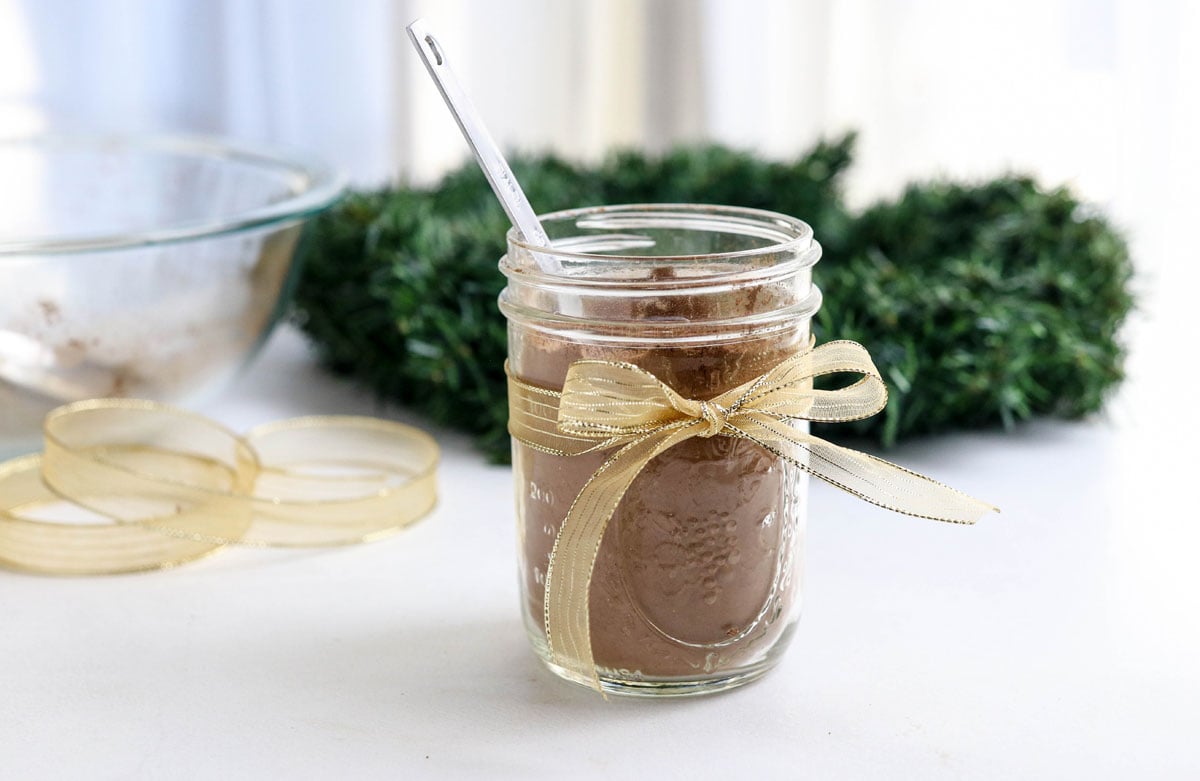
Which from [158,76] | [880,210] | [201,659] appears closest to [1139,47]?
[880,210]

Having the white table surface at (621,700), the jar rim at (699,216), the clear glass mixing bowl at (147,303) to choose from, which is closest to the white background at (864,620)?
the white table surface at (621,700)

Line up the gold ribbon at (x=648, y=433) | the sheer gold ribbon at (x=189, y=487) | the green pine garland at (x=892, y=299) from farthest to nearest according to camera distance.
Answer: the green pine garland at (x=892, y=299) → the sheer gold ribbon at (x=189, y=487) → the gold ribbon at (x=648, y=433)

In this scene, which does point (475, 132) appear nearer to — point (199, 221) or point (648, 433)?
point (648, 433)

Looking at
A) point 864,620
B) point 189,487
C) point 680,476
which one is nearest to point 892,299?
point 864,620

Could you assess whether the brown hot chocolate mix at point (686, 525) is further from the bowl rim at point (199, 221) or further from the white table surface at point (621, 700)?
the bowl rim at point (199, 221)

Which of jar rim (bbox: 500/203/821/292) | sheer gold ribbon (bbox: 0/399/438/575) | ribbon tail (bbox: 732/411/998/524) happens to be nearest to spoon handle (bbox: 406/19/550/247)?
jar rim (bbox: 500/203/821/292)

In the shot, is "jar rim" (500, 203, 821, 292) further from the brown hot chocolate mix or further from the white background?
the white background
